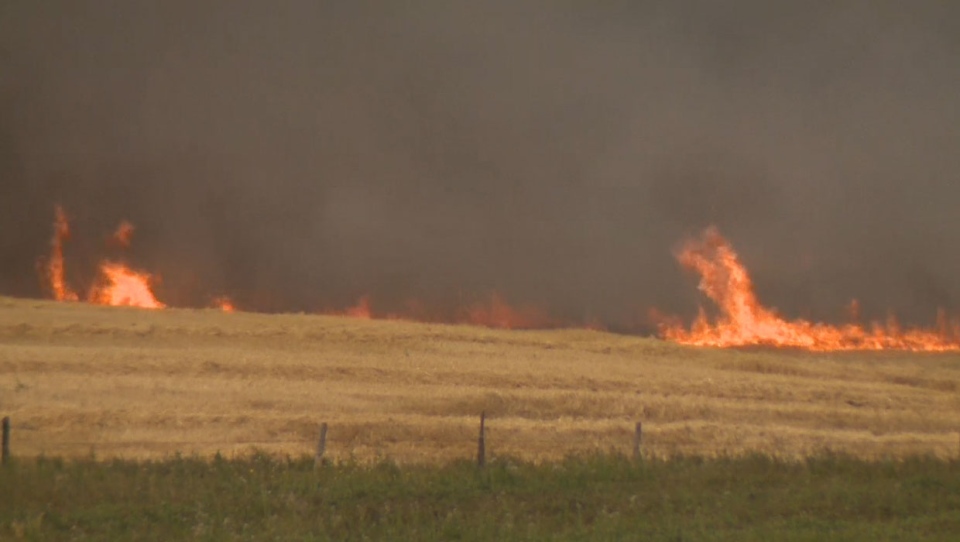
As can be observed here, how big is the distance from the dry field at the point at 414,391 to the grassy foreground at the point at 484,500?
2975 millimetres

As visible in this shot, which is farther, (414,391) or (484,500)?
(414,391)

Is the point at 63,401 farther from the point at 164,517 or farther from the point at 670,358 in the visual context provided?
the point at 670,358

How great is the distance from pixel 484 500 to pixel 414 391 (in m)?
10.8

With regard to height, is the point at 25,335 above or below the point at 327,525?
above

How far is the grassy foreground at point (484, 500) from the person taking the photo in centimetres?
1270

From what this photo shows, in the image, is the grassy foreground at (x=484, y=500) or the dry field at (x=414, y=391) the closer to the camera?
the grassy foreground at (x=484, y=500)

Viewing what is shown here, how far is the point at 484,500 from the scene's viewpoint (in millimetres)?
14695

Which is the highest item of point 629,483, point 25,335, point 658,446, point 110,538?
point 25,335

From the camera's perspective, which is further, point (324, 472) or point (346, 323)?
point (346, 323)

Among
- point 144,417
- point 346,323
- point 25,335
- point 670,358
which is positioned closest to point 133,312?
point 25,335

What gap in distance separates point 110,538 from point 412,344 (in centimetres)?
1783

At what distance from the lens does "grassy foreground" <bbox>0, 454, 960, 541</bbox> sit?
41.7 feet

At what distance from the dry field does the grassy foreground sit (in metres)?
2.97

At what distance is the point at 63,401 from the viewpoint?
74.1 feet
